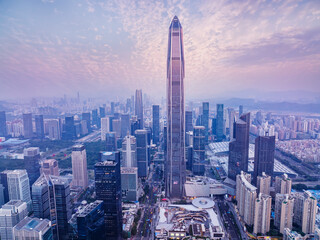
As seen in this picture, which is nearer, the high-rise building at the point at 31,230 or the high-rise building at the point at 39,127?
the high-rise building at the point at 31,230

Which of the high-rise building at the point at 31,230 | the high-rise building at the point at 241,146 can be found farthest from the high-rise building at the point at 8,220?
the high-rise building at the point at 241,146

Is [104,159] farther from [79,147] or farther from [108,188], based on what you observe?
[79,147]

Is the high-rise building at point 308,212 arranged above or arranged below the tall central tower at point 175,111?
below

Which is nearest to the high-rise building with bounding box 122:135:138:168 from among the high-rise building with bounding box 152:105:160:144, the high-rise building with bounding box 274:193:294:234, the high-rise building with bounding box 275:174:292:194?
the high-rise building with bounding box 275:174:292:194

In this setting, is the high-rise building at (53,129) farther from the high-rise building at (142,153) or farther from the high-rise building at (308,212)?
the high-rise building at (308,212)

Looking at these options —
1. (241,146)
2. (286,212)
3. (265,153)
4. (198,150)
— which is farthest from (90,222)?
(198,150)
